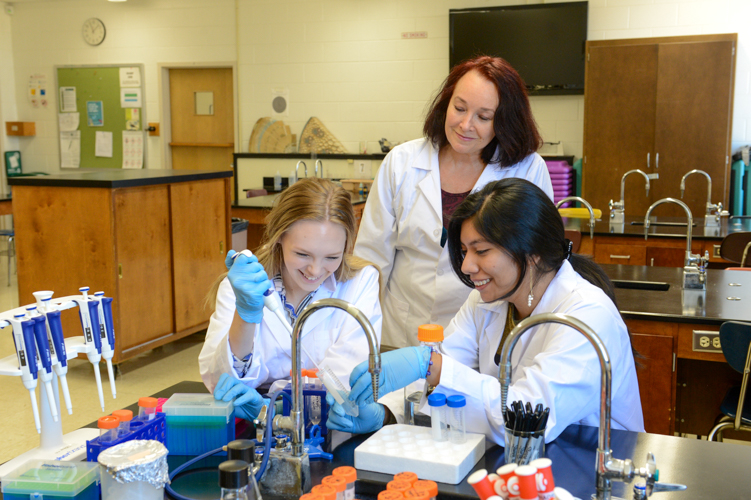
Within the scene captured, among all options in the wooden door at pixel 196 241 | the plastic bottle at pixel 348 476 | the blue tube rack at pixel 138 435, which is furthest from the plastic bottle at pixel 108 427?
the wooden door at pixel 196 241

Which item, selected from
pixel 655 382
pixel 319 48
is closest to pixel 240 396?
pixel 655 382

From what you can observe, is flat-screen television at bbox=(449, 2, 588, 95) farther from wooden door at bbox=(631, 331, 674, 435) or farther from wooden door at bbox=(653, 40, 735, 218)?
wooden door at bbox=(631, 331, 674, 435)

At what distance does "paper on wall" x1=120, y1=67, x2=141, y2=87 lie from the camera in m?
7.55

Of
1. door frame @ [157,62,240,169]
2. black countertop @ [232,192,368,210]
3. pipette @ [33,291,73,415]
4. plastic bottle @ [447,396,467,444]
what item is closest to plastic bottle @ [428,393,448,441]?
plastic bottle @ [447,396,467,444]

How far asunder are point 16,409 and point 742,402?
9.90 feet

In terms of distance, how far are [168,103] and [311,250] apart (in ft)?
21.4

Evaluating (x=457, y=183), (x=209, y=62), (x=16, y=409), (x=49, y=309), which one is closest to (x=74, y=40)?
(x=209, y=62)

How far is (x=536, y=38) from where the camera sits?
5.92 metres

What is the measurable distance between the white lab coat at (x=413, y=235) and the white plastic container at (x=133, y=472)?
1225 mm

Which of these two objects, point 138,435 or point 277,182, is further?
point 277,182

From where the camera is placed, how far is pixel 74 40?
307 inches

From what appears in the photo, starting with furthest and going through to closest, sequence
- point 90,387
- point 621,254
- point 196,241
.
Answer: point 196,241 < point 621,254 < point 90,387

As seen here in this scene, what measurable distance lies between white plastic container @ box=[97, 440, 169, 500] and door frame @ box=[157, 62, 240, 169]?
6.47 m

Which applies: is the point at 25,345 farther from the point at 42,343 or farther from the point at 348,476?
the point at 348,476
